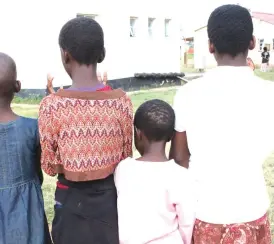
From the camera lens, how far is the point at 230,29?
1.88 meters

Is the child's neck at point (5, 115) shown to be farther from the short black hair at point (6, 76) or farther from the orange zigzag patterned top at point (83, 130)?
the orange zigzag patterned top at point (83, 130)

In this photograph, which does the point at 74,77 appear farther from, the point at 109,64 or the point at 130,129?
the point at 109,64

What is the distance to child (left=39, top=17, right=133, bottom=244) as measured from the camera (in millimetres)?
1974

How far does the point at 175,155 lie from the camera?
2.08m

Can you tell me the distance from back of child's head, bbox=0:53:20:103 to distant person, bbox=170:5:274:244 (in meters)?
0.84

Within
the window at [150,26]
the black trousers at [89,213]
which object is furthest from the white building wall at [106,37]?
the black trousers at [89,213]

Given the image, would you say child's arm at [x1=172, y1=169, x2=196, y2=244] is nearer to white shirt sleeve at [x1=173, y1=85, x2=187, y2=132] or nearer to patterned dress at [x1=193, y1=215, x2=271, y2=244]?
patterned dress at [x1=193, y1=215, x2=271, y2=244]

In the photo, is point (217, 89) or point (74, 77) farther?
point (74, 77)

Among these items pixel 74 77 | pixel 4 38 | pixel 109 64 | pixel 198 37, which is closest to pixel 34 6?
pixel 4 38

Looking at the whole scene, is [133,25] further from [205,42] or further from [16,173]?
[205,42]

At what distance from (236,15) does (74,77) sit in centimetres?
73

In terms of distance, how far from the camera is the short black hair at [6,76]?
2.21m

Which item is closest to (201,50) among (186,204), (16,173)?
(16,173)

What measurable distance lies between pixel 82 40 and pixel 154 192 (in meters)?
0.72
